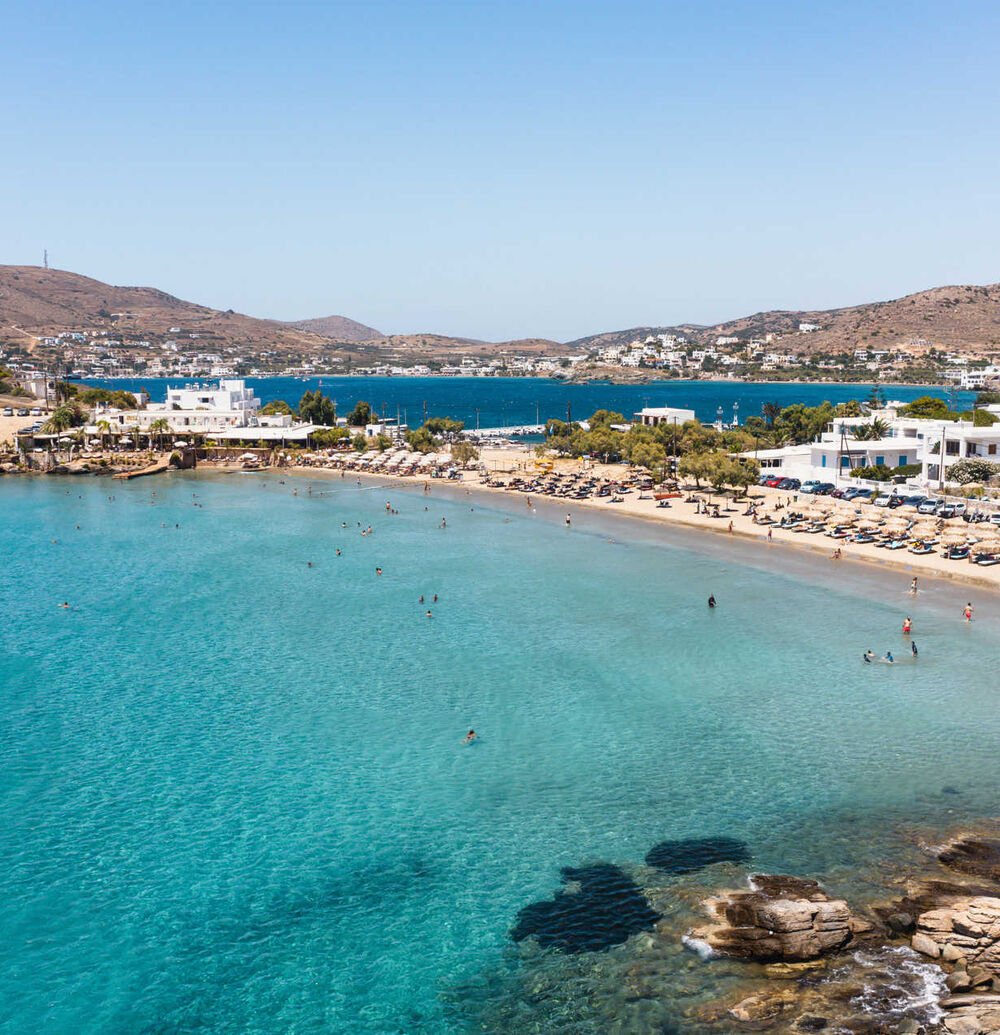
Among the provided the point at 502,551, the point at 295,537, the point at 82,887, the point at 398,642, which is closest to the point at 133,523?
the point at 295,537

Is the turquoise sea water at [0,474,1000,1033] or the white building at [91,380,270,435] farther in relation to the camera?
the white building at [91,380,270,435]

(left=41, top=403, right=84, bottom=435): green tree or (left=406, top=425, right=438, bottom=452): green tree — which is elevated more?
(left=41, top=403, right=84, bottom=435): green tree

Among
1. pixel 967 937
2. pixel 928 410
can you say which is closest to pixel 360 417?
pixel 928 410

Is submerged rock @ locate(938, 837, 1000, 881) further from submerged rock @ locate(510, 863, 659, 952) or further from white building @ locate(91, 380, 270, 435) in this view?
white building @ locate(91, 380, 270, 435)

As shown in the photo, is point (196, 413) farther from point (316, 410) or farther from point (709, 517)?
point (709, 517)

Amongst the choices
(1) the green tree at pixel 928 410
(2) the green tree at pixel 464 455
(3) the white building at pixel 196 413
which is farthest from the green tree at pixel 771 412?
(3) the white building at pixel 196 413

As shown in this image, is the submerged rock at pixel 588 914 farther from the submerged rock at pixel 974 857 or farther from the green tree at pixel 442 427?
the green tree at pixel 442 427

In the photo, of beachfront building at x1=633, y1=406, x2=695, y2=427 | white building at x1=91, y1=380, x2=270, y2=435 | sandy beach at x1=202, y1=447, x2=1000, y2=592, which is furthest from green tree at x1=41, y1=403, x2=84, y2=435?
beachfront building at x1=633, y1=406, x2=695, y2=427
